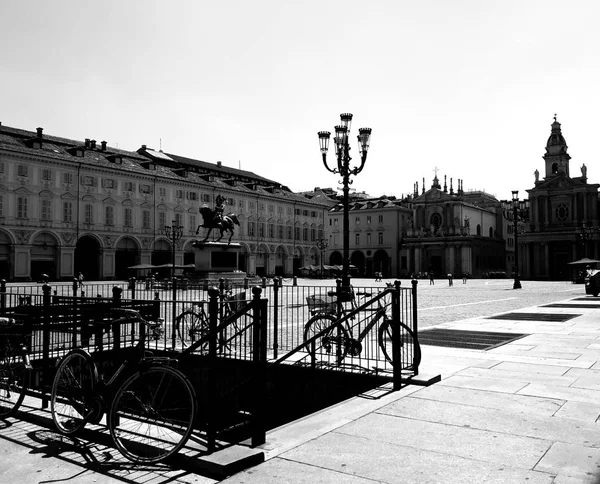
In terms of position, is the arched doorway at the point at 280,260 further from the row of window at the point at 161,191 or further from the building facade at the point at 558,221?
the building facade at the point at 558,221

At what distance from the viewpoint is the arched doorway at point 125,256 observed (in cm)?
6119

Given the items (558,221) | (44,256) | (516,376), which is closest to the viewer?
(516,376)

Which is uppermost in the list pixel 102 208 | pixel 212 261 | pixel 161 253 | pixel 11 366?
pixel 102 208

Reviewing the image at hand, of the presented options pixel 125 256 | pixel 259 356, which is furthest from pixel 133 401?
pixel 125 256

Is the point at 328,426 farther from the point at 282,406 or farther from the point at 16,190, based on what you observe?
the point at 16,190

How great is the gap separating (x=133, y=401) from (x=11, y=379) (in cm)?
214

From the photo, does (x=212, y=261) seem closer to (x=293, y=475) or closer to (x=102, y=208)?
(x=102, y=208)

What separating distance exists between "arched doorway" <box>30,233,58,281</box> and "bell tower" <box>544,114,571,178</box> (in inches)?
2813

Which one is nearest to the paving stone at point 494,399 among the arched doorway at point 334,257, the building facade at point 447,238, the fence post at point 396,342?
the fence post at point 396,342

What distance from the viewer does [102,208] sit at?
59.6m

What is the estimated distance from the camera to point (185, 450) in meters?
5.04

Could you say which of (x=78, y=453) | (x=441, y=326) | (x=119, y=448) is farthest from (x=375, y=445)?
(x=441, y=326)

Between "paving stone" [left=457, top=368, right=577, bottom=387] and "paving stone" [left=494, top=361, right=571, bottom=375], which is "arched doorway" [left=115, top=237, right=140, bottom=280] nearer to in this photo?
"paving stone" [left=494, top=361, right=571, bottom=375]

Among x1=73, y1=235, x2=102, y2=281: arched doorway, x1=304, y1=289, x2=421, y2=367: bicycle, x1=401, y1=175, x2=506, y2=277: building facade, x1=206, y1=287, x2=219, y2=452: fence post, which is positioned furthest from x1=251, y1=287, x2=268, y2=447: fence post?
x1=401, y1=175, x2=506, y2=277: building facade
